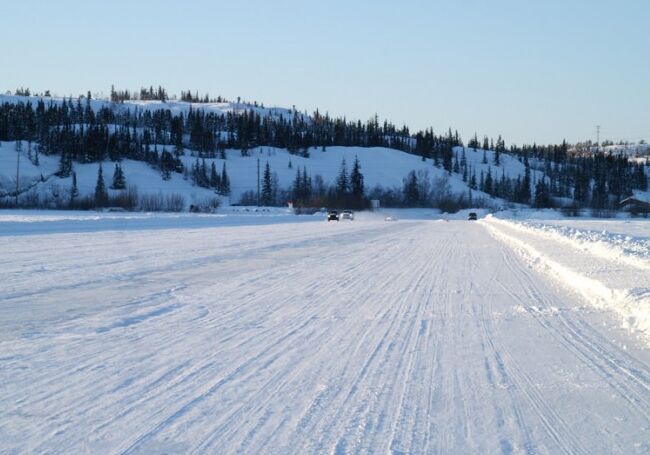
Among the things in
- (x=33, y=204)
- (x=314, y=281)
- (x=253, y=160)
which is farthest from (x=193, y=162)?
(x=314, y=281)

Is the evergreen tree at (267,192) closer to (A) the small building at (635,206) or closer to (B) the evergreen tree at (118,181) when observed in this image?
(B) the evergreen tree at (118,181)

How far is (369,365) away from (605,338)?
3223mm

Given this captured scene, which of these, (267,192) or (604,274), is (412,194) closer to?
(267,192)

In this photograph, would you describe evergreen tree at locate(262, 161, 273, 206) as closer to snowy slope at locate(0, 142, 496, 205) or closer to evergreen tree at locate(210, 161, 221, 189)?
snowy slope at locate(0, 142, 496, 205)

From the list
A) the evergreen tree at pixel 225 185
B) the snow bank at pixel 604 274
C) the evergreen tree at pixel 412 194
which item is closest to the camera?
the snow bank at pixel 604 274

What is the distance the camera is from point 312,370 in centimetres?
572

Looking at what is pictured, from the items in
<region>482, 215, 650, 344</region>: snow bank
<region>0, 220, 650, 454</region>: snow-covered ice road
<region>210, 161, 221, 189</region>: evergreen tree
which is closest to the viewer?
<region>0, 220, 650, 454</region>: snow-covered ice road

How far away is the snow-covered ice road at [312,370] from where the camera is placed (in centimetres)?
414

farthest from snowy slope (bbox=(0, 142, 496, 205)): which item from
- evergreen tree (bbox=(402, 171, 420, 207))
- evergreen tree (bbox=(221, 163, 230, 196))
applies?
evergreen tree (bbox=(402, 171, 420, 207))

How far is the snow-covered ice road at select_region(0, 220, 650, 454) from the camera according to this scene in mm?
4137

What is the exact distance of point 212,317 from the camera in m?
8.29

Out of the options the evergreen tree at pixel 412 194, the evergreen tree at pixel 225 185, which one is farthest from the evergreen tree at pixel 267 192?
the evergreen tree at pixel 412 194

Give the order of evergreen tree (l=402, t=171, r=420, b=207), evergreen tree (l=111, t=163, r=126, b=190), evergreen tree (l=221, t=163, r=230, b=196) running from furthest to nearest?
evergreen tree (l=402, t=171, r=420, b=207) < evergreen tree (l=221, t=163, r=230, b=196) < evergreen tree (l=111, t=163, r=126, b=190)

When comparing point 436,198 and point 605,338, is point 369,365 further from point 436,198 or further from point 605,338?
point 436,198
